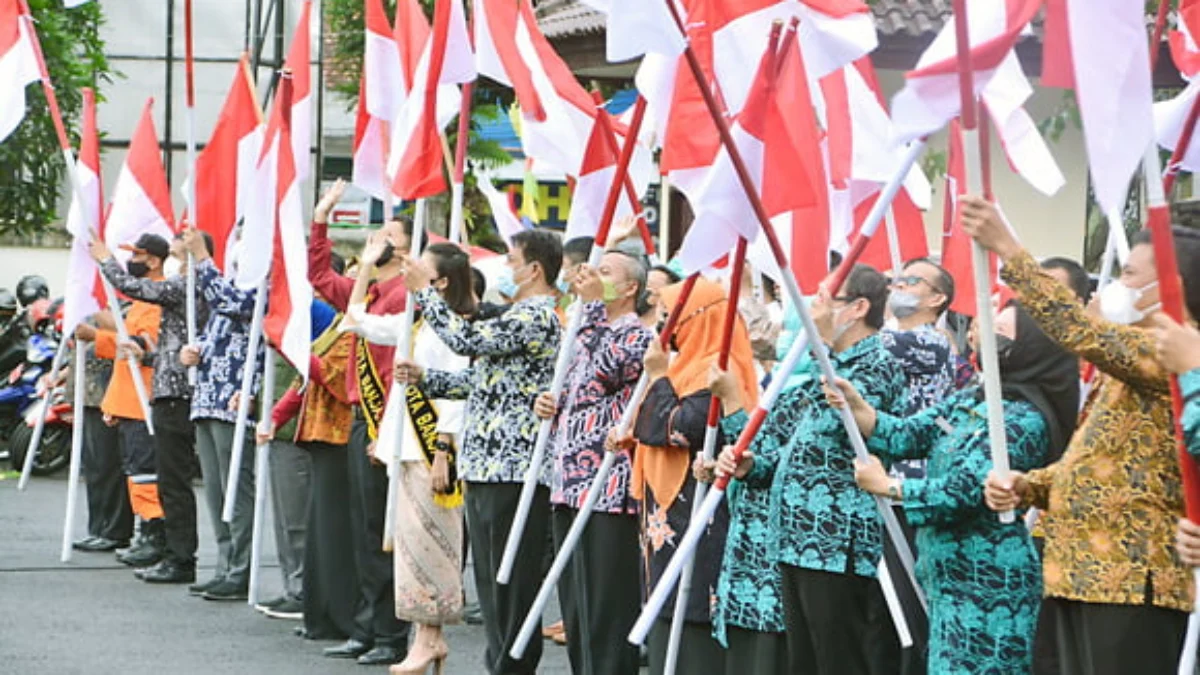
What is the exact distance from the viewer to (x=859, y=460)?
6.37 meters

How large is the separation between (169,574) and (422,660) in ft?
11.8

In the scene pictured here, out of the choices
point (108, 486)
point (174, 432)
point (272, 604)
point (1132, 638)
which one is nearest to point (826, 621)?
point (1132, 638)

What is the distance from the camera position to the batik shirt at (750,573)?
6.84 meters

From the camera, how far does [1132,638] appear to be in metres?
5.35

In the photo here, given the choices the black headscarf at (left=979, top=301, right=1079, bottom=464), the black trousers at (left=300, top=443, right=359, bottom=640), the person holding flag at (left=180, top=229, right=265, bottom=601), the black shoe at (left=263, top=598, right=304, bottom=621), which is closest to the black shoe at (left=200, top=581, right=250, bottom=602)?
the person holding flag at (left=180, top=229, right=265, bottom=601)

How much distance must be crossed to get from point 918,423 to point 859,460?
243 millimetres

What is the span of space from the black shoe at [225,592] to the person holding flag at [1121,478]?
704cm

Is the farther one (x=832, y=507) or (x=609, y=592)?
(x=609, y=592)

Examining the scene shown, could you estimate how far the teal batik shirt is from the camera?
16.0 ft

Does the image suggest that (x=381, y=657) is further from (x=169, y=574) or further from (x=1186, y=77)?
(x=1186, y=77)

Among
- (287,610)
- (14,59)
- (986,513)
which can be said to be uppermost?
(14,59)

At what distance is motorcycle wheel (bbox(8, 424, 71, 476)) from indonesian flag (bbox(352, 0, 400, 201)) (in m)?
9.04

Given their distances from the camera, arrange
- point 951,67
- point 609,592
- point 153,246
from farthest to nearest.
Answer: point 153,246 → point 609,592 → point 951,67

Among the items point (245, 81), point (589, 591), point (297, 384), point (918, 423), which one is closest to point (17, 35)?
point (245, 81)
